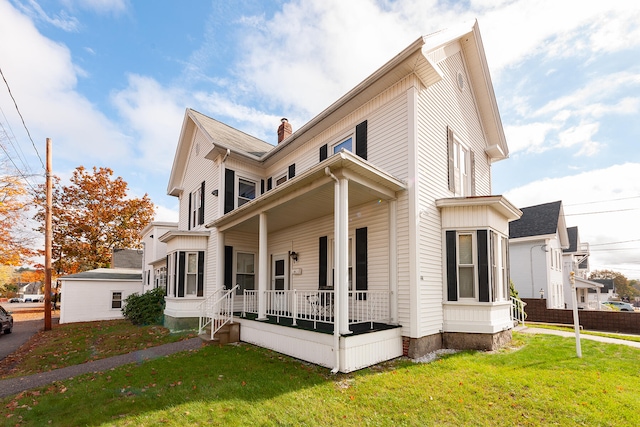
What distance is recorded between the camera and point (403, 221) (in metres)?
7.87

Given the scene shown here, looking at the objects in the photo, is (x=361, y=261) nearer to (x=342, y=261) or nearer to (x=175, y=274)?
Answer: (x=342, y=261)

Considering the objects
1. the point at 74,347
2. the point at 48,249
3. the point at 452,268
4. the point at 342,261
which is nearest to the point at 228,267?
the point at 74,347

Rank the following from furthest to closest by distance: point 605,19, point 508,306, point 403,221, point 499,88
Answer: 1. point 499,88
2. point 508,306
3. point 605,19
4. point 403,221

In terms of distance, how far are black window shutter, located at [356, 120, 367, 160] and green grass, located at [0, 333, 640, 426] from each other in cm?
548

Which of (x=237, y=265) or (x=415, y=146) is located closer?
(x=415, y=146)

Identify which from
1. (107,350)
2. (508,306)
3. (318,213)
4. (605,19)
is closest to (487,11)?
(605,19)

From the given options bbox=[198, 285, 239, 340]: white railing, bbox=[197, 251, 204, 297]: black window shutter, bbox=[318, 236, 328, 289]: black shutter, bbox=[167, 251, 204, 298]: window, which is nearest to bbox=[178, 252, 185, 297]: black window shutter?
bbox=[167, 251, 204, 298]: window

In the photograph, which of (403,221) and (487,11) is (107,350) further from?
(487,11)

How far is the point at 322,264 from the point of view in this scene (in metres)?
10.3

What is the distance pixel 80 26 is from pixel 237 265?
898cm

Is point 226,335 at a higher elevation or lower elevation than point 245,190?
lower

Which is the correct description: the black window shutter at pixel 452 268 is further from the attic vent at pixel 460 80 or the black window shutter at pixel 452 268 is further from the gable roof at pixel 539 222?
the gable roof at pixel 539 222

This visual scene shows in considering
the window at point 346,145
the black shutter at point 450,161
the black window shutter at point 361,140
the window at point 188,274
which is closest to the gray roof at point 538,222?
the black shutter at point 450,161

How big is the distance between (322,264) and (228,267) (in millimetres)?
4194
